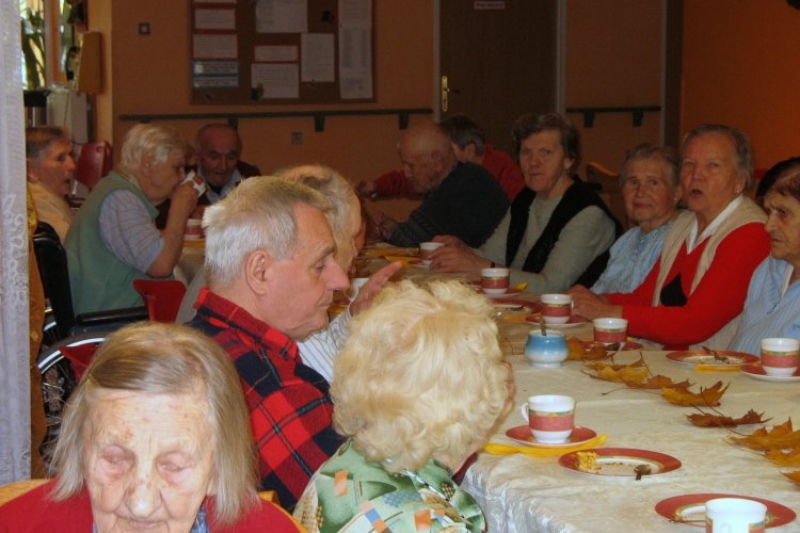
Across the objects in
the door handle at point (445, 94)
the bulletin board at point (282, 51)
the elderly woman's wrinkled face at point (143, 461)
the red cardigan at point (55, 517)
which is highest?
the bulletin board at point (282, 51)

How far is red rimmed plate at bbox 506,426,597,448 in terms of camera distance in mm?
2127

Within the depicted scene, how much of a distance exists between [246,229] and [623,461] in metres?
0.80

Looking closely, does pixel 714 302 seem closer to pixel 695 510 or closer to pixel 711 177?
pixel 711 177

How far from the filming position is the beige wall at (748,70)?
938 centimetres

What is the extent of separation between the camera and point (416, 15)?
30.1ft

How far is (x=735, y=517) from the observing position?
156 cm

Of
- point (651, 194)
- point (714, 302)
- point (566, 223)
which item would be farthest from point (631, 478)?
point (566, 223)

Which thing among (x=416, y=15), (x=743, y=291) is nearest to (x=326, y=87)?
(x=416, y=15)

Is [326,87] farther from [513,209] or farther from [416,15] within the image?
[513,209]

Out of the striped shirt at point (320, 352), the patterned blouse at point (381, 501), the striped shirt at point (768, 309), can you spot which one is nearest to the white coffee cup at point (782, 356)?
the striped shirt at point (768, 309)

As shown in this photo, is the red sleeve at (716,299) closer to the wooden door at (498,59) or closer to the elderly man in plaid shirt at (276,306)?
the elderly man in plaid shirt at (276,306)

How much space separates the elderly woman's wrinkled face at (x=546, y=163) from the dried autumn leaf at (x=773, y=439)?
8.87ft

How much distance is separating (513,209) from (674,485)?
10.7 feet

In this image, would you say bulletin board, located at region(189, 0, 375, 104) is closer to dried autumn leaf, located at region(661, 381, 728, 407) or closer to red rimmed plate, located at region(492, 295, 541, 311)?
red rimmed plate, located at region(492, 295, 541, 311)
